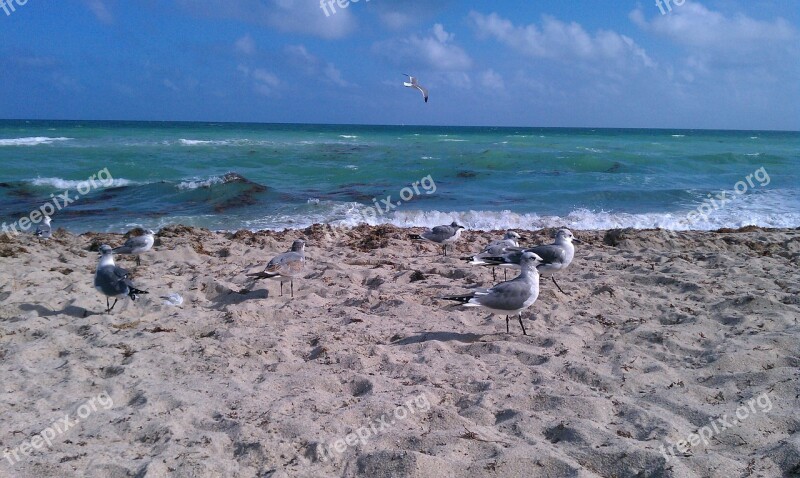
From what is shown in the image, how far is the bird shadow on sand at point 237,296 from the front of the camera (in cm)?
591

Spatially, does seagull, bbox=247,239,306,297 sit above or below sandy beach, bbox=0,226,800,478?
above

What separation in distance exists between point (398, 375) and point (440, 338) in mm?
830

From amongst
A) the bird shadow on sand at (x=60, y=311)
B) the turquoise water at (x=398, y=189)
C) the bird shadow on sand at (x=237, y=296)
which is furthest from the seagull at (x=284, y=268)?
the turquoise water at (x=398, y=189)

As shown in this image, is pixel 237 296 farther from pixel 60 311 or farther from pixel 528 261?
pixel 528 261

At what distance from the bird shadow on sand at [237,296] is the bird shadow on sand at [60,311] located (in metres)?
1.06

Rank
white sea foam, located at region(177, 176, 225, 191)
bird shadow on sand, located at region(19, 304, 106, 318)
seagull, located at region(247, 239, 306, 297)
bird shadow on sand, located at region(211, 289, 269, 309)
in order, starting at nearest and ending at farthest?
bird shadow on sand, located at region(19, 304, 106, 318) → bird shadow on sand, located at region(211, 289, 269, 309) → seagull, located at region(247, 239, 306, 297) → white sea foam, located at region(177, 176, 225, 191)

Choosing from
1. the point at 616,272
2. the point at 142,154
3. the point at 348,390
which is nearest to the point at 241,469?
the point at 348,390

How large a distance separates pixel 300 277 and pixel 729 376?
442cm

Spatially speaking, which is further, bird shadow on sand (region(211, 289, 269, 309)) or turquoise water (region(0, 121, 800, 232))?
turquoise water (region(0, 121, 800, 232))

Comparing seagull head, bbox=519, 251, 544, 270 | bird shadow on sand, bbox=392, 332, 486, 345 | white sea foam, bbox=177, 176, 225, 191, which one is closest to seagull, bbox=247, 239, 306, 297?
bird shadow on sand, bbox=392, 332, 486, 345

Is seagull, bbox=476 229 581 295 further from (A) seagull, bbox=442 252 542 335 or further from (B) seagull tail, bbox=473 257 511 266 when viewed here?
(A) seagull, bbox=442 252 542 335

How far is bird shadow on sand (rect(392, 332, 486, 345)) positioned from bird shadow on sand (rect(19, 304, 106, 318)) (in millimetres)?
2925

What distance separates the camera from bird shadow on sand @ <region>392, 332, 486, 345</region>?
4836 mm

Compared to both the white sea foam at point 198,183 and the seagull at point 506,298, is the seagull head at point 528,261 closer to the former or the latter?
the seagull at point 506,298
